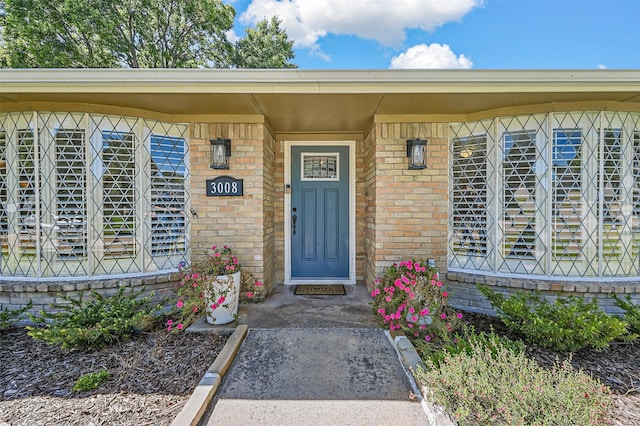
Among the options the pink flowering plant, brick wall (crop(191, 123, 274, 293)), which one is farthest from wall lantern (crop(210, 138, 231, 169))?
the pink flowering plant

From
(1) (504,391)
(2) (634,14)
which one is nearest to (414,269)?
(1) (504,391)

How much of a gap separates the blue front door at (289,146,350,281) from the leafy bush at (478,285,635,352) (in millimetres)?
2166

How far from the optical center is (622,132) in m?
3.02

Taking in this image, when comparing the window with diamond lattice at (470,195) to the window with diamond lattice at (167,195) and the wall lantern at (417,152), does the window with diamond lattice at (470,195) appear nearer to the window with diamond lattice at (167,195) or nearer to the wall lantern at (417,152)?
the wall lantern at (417,152)

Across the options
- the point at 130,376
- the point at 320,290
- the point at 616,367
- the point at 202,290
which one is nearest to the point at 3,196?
the point at 202,290

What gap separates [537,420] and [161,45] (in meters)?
12.0

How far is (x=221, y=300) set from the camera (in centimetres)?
268

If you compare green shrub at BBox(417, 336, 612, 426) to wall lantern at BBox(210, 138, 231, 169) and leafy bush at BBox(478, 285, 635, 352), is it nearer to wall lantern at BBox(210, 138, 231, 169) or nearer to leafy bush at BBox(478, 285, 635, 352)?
leafy bush at BBox(478, 285, 635, 352)

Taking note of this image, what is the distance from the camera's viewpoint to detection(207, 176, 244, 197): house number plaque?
3.35 metres

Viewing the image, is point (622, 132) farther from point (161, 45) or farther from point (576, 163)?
point (161, 45)

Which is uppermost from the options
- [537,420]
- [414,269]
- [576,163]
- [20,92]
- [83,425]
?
[20,92]

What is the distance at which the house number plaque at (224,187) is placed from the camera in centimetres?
335

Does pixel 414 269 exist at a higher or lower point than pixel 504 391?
Result: higher

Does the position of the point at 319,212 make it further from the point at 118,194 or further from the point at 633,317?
the point at 633,317
